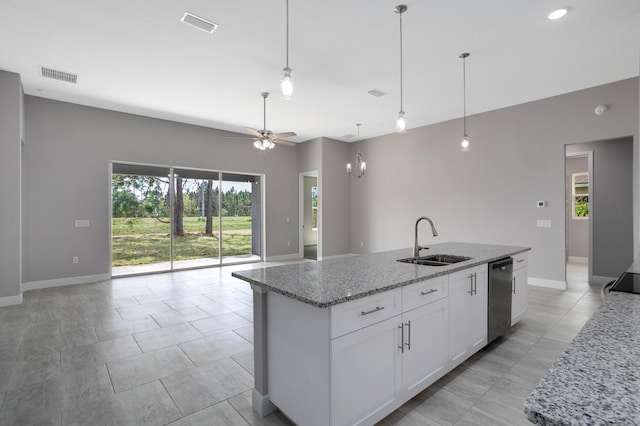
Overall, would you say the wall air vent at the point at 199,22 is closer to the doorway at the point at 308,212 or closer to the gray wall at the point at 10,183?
the gray wall at the point at 10,183

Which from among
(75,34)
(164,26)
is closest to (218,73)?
(164,26)

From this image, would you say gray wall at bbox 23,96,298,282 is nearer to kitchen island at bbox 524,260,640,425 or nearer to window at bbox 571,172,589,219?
kitchen island at bbox 524,260,640,425

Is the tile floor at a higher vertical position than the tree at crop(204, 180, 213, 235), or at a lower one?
lower

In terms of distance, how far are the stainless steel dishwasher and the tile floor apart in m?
0.18

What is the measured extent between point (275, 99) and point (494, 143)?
410cm

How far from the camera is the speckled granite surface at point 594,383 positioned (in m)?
0.62

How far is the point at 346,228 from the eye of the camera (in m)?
8.72

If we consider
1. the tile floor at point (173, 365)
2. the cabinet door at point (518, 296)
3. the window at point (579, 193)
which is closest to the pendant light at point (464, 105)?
the cabinet door at point (518, 296)

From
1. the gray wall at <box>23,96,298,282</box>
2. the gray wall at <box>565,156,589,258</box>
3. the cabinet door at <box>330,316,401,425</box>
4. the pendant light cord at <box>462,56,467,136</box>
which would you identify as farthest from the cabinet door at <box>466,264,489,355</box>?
the gray wall at <box>565,156,589,258</box>

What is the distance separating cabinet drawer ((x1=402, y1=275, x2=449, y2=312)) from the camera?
6.57 feet

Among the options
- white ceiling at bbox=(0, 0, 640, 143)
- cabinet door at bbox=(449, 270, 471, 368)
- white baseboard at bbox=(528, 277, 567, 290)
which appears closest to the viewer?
cabinet door at bbox=(449, 270, 471, 368)

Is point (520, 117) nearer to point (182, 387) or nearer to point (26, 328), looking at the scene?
point (182, 387)

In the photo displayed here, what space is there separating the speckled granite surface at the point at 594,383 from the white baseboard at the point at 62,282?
6.91 metres

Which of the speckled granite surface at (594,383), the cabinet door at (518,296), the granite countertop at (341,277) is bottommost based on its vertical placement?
the cabinet door at (518,296)
